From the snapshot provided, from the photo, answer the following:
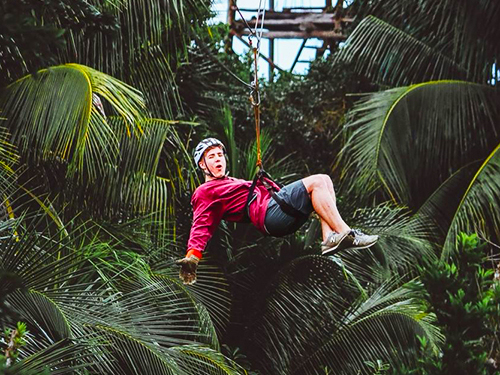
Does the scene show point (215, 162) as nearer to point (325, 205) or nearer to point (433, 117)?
point (325, 205)

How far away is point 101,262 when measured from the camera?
11289 millimetres

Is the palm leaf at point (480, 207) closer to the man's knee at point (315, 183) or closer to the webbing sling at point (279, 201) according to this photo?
the man's knee at point (315, 183)

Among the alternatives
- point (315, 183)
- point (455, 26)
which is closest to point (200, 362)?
point (315, 183)

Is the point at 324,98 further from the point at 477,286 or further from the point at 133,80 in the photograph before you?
the point at 477,286

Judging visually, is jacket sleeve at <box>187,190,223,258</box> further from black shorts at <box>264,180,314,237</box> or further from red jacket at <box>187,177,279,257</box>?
black shorts at <box>264,180,314,237</box>

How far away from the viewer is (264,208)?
8750mm

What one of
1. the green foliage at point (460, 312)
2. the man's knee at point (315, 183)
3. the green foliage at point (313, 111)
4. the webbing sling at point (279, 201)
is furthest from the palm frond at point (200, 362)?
the green foliage at point (313, 111)

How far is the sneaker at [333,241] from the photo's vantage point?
8.59m

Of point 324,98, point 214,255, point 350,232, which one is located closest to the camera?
point 350,232

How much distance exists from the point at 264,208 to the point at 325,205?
411mm

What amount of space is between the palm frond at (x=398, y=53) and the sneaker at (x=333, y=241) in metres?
7.88

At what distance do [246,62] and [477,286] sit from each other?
12.2 metres

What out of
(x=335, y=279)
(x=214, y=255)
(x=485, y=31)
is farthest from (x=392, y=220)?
(x=485, y=31)

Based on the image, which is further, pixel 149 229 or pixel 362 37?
pixel 362 37
